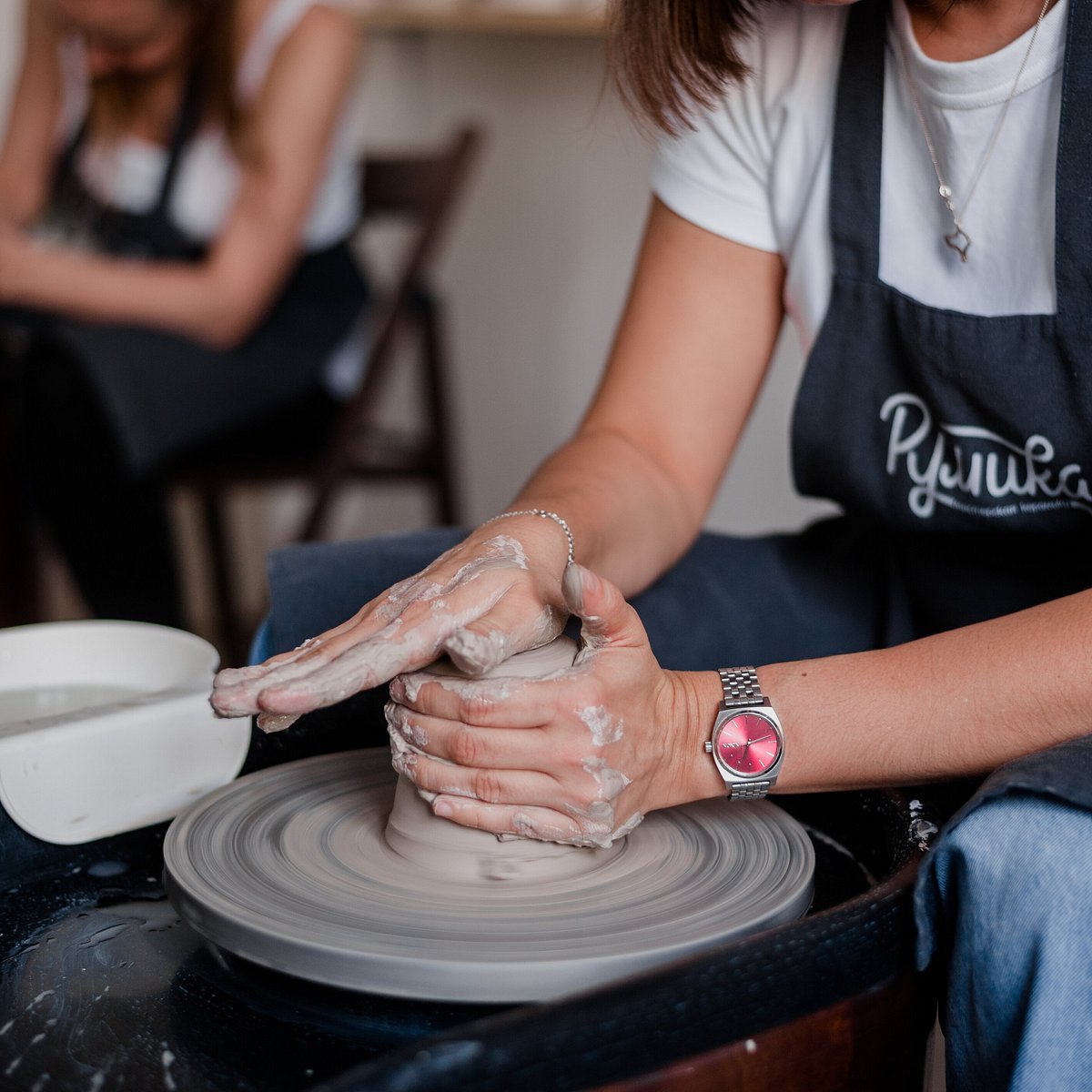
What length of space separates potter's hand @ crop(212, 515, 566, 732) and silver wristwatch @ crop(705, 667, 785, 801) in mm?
130

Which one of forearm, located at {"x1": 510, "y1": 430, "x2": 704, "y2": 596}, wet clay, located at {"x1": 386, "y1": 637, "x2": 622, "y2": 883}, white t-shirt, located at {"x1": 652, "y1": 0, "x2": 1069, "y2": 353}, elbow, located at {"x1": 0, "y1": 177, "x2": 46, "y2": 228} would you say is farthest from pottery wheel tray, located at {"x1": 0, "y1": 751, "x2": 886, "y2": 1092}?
elbow, located at {"x1": 0, "y1": 177, "x2": 46, "y2": 228}

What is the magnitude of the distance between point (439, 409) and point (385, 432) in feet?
0.68

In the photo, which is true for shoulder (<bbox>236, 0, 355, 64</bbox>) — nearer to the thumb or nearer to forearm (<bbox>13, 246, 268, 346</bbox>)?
forearm (<bbox>13, 246, 268, 346</bbox>)

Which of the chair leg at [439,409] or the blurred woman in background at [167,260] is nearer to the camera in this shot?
the blurred woman in background at [167,260]

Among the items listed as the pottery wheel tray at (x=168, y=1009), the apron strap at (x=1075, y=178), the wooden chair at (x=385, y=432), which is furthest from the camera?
the wooden chair at (x=385, y=432)

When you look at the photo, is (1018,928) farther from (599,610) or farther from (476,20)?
(476,20)

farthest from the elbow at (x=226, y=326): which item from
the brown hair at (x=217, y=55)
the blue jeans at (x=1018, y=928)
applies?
the blue jeans at (x=1018, y=928)

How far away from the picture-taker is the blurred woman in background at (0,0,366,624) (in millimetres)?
2193

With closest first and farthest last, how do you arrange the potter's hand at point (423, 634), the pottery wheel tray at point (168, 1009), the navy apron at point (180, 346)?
the pottery wheel tray at point (168, 1009), the potter's hand at point (423, 634), the navy apron at point (180, 346)

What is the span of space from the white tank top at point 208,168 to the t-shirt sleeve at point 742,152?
4.64 feet

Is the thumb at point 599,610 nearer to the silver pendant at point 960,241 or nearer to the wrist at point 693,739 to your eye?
the wrist at point 693,739

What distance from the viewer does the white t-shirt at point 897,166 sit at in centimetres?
96

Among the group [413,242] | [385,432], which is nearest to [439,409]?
[385,432]

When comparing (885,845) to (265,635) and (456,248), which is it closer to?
(265,635)
